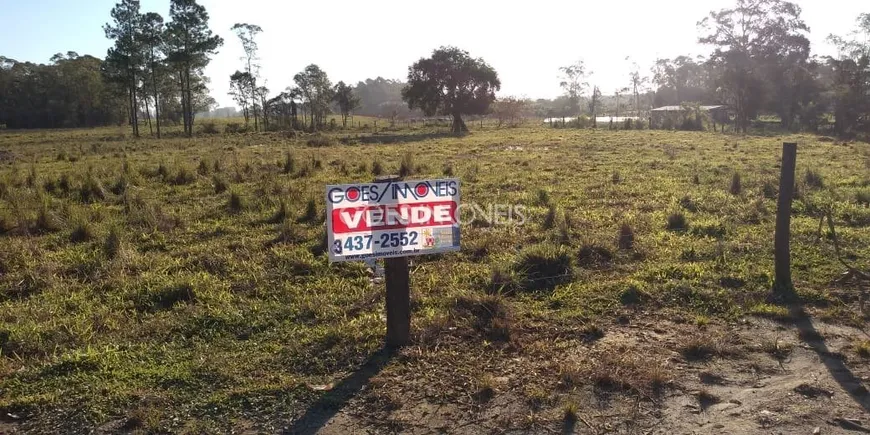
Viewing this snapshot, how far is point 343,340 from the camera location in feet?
14.3

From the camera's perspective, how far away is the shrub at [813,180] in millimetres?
11216

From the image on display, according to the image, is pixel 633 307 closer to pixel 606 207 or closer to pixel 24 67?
pixel 606 207

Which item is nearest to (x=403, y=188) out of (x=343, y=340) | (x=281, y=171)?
(x=343, y=340)

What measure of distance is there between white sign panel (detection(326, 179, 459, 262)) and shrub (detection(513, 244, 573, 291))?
1683 millimetres

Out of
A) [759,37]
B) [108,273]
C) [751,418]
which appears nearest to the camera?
[751,418]

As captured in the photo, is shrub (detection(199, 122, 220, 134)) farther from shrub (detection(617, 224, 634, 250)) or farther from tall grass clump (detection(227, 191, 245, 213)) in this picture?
shrub (detection(617, 224, 634, 250))

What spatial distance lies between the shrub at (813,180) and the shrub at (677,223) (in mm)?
4895

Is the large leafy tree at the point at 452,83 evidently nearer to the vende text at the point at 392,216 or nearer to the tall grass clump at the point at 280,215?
the tall grass clump at the point at 280,215

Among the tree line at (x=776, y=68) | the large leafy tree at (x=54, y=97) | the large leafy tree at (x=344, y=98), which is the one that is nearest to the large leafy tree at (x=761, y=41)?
the tree line at (x=776, y=68)

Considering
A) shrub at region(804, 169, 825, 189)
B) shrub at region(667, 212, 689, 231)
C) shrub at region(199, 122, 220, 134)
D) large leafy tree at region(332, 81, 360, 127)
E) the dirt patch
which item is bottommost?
the dirt patch

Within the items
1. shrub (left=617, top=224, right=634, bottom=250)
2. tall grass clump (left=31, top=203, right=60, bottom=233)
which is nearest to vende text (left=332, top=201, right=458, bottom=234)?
shrub (left=617, top=224, right=634, bottom=250)

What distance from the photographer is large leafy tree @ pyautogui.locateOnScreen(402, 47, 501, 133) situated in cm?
4291

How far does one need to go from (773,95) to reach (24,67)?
72.7 m

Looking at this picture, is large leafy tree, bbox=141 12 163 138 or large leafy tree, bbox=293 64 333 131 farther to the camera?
large leafy tree, bbox=293 64 333 131
